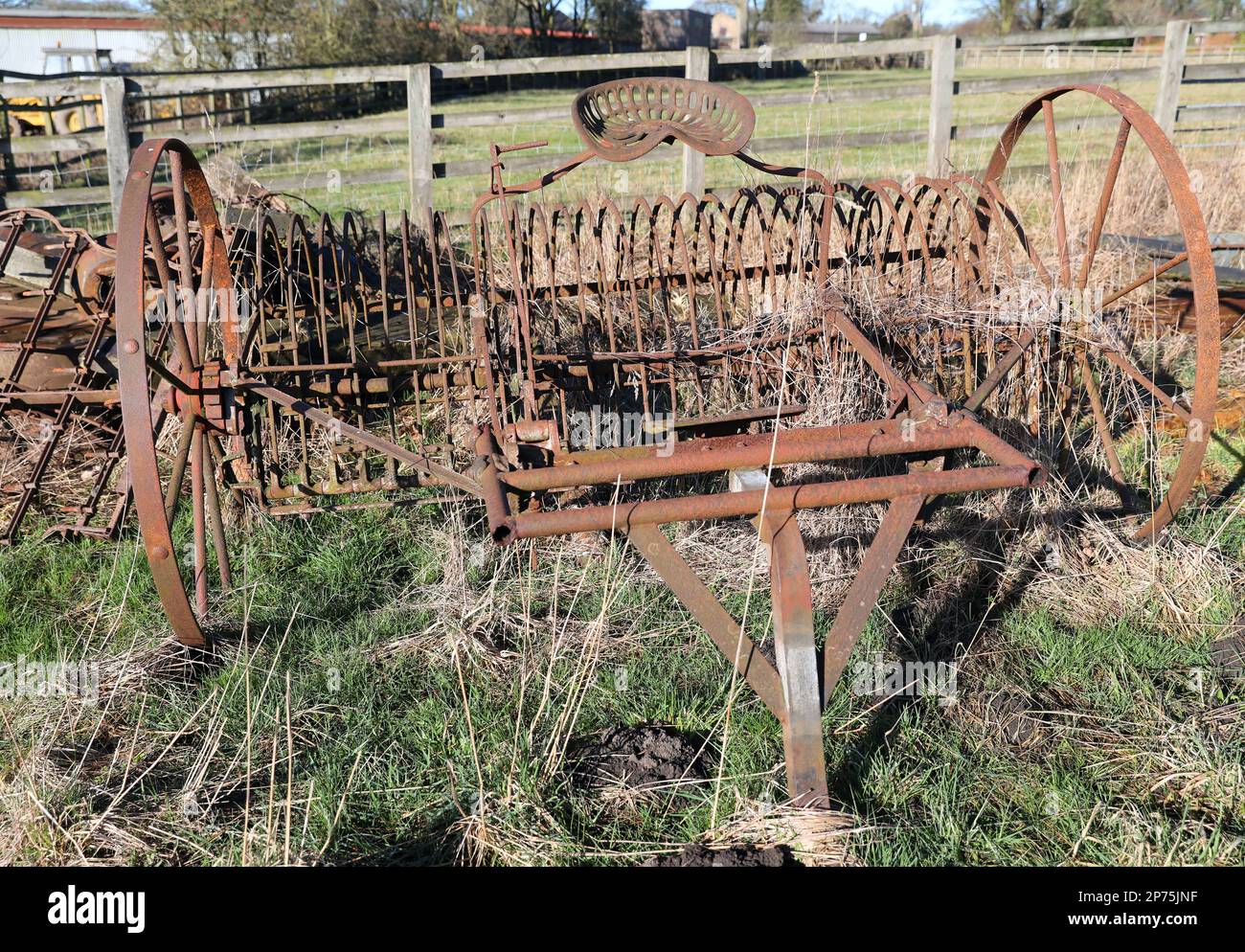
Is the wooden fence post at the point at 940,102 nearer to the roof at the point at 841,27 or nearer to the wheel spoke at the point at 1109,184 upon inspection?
the wheel spoke at the point at 1109,184

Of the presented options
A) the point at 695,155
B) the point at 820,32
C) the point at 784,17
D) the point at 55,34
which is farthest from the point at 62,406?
the point at 820,32

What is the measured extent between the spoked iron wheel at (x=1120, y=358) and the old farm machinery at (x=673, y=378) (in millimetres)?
17

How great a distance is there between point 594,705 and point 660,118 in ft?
7.22

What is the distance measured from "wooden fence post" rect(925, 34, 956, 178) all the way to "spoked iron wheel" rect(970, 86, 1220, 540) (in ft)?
7.97

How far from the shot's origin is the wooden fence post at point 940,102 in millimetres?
7961

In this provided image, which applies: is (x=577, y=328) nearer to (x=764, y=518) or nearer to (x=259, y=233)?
(x=259, y=233)

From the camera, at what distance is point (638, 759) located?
8.46ft

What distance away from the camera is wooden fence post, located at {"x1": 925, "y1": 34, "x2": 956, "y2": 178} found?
7961 mm

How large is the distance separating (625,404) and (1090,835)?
2.77 metres

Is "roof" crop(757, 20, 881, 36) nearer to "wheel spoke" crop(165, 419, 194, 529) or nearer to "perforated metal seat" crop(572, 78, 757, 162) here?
"perforated metal seat" crop(572, 78, 757, 162)

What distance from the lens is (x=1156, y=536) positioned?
129 inches

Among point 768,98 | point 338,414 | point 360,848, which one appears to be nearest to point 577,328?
point 338,414

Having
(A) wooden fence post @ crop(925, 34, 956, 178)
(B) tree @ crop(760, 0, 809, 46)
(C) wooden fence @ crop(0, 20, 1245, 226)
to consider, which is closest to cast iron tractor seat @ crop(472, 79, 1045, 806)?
(C) wooden fence @ crop(0, 20, 1245, 226)

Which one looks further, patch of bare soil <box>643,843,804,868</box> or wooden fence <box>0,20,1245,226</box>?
wooden fence <box>0,20,1245,226</box>
